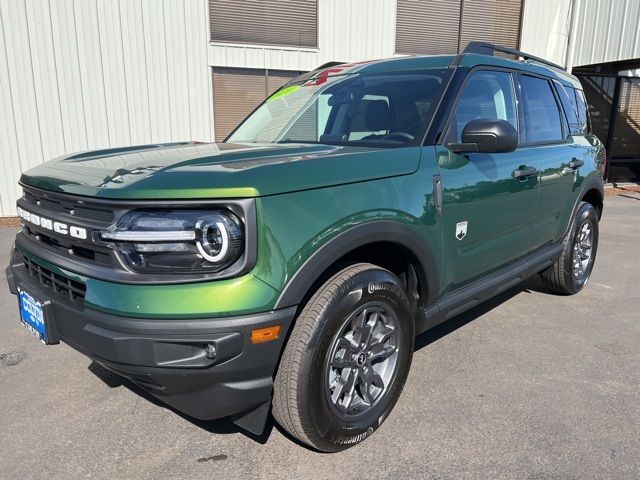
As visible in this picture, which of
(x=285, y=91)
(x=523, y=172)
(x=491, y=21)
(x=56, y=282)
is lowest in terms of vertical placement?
(x=56, y=282)

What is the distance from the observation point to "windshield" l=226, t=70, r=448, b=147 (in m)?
2.77

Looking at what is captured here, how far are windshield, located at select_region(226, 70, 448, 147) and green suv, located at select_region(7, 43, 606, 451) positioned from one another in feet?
0.04

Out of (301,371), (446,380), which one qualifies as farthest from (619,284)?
(301,371)

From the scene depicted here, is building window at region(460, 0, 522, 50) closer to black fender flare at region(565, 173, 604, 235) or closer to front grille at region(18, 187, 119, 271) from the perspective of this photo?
black fender flare at region(565, 173, 604, 235)

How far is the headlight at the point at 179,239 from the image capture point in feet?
5.90

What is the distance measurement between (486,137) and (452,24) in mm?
9120

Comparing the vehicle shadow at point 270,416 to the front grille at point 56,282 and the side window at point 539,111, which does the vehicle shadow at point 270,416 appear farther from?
the side window at point 539,111

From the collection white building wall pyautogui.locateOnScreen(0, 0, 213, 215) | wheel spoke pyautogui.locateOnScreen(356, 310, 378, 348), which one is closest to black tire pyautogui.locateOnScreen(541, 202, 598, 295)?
wheel spoke pyautogui.locateOnScreen(356, 310, 378, 348)

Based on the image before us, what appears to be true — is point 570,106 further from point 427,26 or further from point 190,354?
point 427,26

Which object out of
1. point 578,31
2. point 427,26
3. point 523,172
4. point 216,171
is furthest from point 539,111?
point 578,31

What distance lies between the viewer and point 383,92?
3004mm

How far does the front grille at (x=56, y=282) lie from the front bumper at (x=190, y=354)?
5 cm

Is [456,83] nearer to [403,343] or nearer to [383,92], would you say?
[383,92]

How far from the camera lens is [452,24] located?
10.5 metres
